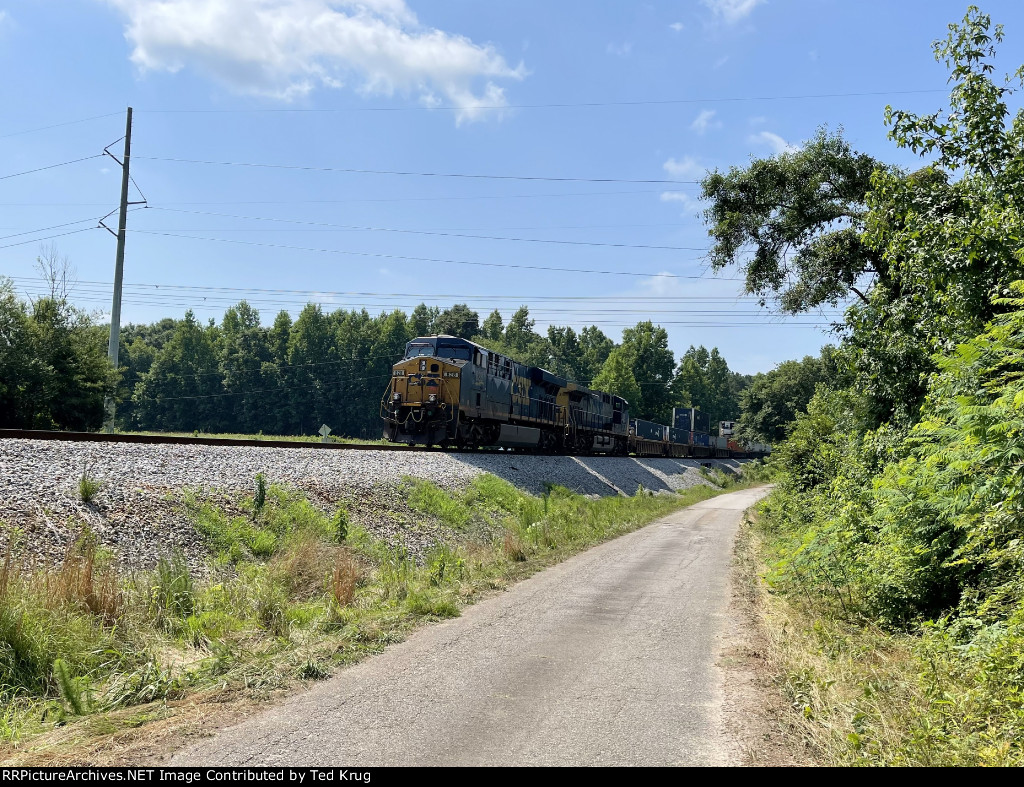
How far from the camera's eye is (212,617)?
8.55 metres

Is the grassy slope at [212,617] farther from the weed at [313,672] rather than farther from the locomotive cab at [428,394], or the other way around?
the locomotive cab at [428,394]

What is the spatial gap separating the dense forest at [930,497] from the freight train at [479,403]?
12.7 m

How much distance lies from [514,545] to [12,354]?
63.8 feet

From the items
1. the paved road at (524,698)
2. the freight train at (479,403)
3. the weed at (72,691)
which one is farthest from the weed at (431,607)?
the freight train at (479,403)

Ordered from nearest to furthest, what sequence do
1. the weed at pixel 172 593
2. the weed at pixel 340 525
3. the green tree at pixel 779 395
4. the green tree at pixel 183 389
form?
the weed at pixel 172 593 → the weed at pixel 340 525 → the green tree at pixel 779 395 → the green tree at pixel 183 389

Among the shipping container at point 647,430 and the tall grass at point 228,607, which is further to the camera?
the shipping container at point 647,430

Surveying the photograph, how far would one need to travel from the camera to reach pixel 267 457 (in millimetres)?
15812

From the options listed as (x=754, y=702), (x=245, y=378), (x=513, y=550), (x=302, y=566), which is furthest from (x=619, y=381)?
(x=754, y=702)

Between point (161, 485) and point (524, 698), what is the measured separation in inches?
332

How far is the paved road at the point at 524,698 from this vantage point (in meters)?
5.09

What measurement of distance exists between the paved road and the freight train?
14360 millimetres

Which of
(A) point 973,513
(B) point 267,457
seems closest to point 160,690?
(A) point 973,513

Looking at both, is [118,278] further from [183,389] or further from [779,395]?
[183,389]

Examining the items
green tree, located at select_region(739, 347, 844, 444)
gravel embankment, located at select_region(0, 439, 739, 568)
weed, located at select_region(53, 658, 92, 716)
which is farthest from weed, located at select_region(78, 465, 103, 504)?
green tree, located at select_region(739, 347, 844, 444)
